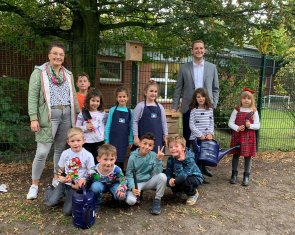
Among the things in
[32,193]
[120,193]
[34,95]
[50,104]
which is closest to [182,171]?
[120,193]

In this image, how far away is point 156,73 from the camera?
6.57 m

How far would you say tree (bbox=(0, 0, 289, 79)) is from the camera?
227 inches

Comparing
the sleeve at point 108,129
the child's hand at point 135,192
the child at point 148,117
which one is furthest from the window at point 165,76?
the child's hand at point 135,192

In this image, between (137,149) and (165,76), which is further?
(165,76)

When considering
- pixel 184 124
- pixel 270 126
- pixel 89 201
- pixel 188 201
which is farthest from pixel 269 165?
pixel 89 201

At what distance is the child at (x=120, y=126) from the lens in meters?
4.45

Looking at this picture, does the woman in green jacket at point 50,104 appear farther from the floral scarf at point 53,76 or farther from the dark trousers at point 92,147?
the dark trousers at point 92,147

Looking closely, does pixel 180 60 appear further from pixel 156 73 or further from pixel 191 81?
pixel 191 81

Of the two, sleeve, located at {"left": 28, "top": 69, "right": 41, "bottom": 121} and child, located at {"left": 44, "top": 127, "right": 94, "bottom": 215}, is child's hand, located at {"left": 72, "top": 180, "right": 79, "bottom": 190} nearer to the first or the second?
child, located at {"left": 44, "top": 127, "right": 94, "bottom": 215}

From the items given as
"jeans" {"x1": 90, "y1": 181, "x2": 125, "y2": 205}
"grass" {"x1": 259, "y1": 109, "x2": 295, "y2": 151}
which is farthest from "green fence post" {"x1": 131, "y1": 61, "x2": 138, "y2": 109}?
"grass" {"x1": 259, "y1": 109, "x2": 295, "y2": 151}

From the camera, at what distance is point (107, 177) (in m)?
3.84

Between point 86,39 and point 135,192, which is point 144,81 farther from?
point 135,192

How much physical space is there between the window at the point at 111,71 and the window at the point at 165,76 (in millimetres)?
814

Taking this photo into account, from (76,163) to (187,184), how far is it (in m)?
1.41
